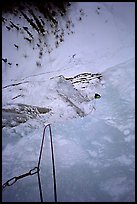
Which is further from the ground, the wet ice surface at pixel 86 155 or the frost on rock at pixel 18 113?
the frost on rock at pixel 18 113

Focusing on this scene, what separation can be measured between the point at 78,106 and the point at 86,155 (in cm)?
79

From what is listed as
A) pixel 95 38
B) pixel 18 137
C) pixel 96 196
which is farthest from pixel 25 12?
pixel 96 196

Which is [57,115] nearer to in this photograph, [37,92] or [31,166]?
[37,92]

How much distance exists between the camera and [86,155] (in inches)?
76.5

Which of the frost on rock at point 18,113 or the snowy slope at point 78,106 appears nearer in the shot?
the snowy slope at point 78,106

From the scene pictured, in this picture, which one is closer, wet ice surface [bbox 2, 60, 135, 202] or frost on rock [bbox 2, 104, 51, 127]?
wet ice surface [bbox 2, 60, 135, 202]

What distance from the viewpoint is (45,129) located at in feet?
7.54

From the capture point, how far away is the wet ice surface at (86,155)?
167 centimetres

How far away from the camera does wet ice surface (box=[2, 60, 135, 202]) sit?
65.8 inches

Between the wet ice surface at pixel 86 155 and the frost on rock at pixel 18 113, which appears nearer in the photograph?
the wet ice surface at pixel 86 155

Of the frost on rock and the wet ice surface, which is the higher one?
the frost on rock

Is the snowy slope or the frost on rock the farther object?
the frost on rock

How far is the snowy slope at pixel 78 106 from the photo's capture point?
174 cm

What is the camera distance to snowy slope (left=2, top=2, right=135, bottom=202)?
5.71ft
